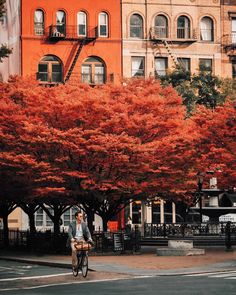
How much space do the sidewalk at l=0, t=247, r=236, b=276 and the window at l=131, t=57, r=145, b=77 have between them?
3260cm

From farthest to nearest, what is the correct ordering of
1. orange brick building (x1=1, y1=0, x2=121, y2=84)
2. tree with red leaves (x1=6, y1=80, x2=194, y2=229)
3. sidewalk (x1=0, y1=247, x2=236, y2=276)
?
orange brick building (x1=1, y1=0, x2=121, y2=84) < tree with red leaves (x1=6, y1=80, x2=194, y2=229) < sidewalk (x1=0, y1=247, x2=236, y2=276)

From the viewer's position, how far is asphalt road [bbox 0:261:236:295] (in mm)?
19891

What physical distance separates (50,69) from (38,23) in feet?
12.7

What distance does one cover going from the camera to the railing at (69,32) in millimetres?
66875

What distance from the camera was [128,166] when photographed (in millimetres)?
37406

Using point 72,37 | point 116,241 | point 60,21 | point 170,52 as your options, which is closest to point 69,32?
point 72,37

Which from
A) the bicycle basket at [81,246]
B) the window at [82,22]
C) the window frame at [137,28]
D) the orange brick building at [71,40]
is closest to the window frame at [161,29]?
the window frame at [137,28]

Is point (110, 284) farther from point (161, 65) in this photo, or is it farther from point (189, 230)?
point (161, 65)

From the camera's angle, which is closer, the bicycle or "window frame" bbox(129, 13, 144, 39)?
the bicycle

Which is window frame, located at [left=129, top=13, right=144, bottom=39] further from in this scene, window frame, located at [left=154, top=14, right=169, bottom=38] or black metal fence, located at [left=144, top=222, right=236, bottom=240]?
black metal fence, located at [left=144, top=222, right=236, bottom=240]

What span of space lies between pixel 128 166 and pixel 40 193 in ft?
13.7

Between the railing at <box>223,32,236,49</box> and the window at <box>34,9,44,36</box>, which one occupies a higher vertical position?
the window at <box>34,9,44,36</box>

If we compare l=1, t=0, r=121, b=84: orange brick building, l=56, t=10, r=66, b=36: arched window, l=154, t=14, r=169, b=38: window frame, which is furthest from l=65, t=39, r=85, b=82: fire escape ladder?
l=154, t=14, r=169, b=38: window frame

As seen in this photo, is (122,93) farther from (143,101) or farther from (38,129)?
(38,129)
